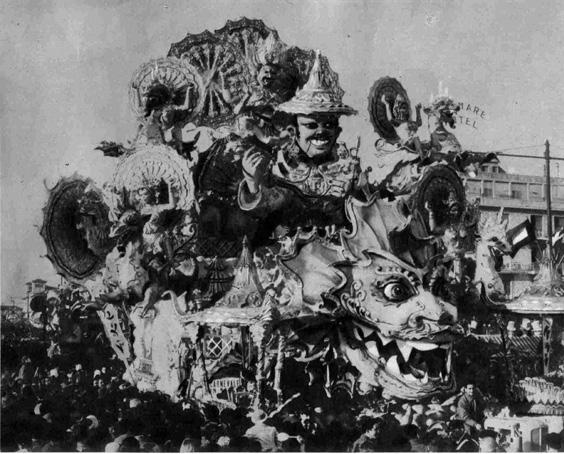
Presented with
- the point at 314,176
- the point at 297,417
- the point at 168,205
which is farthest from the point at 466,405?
the point at 168,205

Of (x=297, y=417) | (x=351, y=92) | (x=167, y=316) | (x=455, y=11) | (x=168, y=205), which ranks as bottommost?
(x=297, y=417)

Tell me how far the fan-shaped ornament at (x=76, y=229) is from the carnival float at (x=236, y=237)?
0.04 feet

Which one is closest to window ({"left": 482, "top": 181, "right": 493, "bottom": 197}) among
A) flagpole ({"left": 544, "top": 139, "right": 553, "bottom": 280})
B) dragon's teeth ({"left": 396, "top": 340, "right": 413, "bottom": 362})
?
flagpole ({"left": 544, "top": 139, "right": 553, "bottom": 280})

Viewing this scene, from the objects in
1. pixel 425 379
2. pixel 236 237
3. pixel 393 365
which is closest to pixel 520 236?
pixel 425 379

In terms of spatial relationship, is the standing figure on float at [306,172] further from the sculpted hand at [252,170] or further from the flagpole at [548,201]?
the flagpole at [548,201]

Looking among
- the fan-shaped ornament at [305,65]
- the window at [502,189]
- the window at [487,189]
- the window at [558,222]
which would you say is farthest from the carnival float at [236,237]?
the window at [558,222]

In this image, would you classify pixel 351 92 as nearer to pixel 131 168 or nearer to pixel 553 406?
pixel 131 168

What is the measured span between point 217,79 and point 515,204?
292 cm

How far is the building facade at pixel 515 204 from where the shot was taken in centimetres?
1074

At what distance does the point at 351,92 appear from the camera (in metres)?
10.1

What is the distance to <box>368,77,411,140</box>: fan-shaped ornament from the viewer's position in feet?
33.3

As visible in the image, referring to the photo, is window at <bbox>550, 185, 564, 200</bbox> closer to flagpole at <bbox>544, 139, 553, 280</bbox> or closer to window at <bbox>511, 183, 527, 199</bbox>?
flagpole at <bbox>544, 139, 553, 280</bbox>

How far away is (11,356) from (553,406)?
467 cm

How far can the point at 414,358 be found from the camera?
10227 mm
